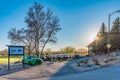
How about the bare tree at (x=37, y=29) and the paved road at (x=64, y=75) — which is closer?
the paved road at (x=64, y=75)

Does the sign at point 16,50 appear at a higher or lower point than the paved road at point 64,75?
higher

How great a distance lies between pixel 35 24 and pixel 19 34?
441cm

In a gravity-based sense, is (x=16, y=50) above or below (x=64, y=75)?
above

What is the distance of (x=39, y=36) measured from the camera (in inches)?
2048

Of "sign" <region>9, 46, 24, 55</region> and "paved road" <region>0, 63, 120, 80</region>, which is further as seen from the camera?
"sign" <region>9, 46, 24, 55</region>

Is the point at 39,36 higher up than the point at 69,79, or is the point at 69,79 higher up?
the point at 39,36

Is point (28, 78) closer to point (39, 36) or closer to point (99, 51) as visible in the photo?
point (39, 36)

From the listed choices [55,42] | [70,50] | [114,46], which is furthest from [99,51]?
[55,42]

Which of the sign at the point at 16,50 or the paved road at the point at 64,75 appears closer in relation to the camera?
the paved road at the point at 64,75

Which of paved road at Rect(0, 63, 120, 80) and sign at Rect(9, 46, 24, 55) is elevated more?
sign at Rect(9, 46, 24, 55)

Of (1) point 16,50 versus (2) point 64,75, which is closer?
(2) point 64,75

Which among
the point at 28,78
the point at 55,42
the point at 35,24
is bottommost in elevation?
the point at 28,78

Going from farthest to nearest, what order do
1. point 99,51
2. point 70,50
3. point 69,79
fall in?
1. point 70,50
2. point 99,51
3. point 69,79

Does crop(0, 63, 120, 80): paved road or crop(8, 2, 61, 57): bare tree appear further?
crop(8, 2, 61, 57): bare tree
